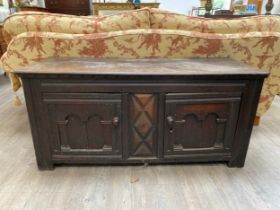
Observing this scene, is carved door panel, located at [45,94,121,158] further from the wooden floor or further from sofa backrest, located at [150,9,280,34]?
sofa backrest, located at [150,9,280,34]

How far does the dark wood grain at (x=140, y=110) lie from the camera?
3.66ft

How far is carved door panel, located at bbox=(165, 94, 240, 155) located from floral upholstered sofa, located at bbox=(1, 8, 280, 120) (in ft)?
1.28

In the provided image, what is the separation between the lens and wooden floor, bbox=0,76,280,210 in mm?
1118

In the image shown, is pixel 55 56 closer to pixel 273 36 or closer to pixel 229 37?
pixel 229 37

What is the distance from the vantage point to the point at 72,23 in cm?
138

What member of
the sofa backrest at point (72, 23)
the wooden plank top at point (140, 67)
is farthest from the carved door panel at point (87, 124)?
the sofa backrest at point (72, 23)

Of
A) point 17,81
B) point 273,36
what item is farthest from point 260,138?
point 17,81

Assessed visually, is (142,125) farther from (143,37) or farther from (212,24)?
(212,24)

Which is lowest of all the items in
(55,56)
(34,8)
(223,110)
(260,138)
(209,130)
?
(260,138)

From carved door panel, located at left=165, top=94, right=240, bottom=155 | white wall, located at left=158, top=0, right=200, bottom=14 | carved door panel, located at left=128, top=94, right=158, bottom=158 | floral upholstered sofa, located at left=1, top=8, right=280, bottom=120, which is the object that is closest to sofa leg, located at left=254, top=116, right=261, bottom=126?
floral upholstered sofa, located at left=1, top=8, right=280, bottom=120

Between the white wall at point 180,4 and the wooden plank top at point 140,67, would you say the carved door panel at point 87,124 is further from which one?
the white wall at point 180,4

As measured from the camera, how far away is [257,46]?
4.48ft

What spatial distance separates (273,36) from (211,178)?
3.16 feet

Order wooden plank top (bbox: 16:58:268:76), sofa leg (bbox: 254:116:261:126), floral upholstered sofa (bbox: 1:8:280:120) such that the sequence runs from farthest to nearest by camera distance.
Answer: sofa leg (bbox: 254:116:261:126) → floral upholstered sofa (bbox: 1:8:280:120) → wooden plank top (bbox: 16:58:268:76)
